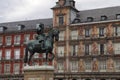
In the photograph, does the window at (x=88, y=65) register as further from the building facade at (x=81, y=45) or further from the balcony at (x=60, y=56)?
the balcony at (x=60, y=56)

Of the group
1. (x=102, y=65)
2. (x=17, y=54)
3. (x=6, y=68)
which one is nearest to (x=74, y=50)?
(x=102, y=65)

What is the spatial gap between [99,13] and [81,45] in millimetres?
7486

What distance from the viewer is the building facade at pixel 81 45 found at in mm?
58219

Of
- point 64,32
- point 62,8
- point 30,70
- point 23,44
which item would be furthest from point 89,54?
point 30,70

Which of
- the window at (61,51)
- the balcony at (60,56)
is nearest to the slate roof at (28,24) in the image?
the window at (61,51)

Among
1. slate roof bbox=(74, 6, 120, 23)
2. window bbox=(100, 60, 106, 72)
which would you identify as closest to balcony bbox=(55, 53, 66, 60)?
slate roof bbox=(74, 6, 120, 23)

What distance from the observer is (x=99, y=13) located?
63594mm

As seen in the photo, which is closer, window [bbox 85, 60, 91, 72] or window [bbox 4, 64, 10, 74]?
window [bbox 85, 60, 91, 72]

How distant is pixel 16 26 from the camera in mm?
72438

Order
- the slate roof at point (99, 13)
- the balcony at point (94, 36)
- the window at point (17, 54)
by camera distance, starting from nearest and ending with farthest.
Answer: the balcony at point (94, 36) < the slate roof at point (99, 13) < the window at point (17, 54)

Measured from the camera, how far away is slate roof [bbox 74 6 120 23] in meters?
60.8

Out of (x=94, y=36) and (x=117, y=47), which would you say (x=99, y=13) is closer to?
(x=94, y=36)

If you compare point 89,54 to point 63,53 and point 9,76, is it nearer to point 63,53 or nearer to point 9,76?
point 63,53

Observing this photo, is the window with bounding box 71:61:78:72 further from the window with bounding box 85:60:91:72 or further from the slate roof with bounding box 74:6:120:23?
the slate roof with bounding box 74:6:120:23
